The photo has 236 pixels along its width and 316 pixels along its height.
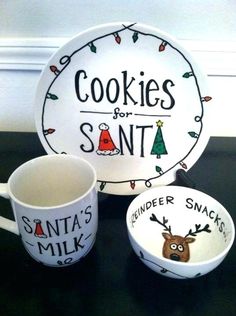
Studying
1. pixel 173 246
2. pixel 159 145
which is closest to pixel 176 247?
pixel 173 246

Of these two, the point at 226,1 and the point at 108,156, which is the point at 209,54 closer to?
the point at 226,1

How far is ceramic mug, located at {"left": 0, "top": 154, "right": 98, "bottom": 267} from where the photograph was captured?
0.37m

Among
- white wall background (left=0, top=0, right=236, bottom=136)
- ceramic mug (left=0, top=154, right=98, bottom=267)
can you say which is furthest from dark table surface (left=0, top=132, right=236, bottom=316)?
white wall background (left=0, top=0, right=236, bottom=136)

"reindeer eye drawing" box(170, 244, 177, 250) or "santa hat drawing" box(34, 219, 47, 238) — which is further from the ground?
"santa hat drawing" box(34, 219, 47, 238)

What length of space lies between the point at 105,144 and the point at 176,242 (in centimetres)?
15

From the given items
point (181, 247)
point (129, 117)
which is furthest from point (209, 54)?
point (181, 247)

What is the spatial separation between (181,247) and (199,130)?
0.48 ft

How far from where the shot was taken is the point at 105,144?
49 cm

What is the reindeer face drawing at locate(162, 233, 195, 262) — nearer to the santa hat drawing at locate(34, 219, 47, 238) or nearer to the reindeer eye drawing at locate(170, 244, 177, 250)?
the reindeer eye drawing at locate(170, 244, 177, 250)

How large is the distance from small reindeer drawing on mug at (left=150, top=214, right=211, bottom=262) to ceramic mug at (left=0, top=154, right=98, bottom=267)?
0.09m

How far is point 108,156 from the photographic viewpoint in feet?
1.65

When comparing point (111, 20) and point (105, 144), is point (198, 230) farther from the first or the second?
point (111, 20)

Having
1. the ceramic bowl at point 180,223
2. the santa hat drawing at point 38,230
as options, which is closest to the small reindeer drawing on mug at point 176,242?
the ceramic bowl at point 180,223

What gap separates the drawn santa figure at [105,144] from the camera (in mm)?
486
